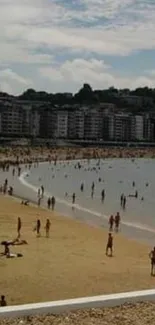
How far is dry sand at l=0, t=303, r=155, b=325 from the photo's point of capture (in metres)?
9.03

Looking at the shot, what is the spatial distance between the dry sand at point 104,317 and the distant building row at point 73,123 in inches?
5727

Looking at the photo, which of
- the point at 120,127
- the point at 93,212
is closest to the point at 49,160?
the point at 93,212

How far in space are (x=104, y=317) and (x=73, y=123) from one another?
168090 millimetres

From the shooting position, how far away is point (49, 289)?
1691 centimetres

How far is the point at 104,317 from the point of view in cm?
936

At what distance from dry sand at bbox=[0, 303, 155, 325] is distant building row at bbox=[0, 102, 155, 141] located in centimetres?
14546

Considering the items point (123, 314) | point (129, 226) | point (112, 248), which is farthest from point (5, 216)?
point (123, 314)

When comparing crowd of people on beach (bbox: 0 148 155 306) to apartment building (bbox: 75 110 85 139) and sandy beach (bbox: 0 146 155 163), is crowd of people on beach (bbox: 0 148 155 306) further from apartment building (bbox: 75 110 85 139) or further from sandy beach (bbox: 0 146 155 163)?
apartment building (bbox: 75 110 85 139)

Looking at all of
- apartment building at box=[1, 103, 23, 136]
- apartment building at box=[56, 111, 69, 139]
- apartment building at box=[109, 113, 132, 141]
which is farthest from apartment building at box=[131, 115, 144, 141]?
apartment building at box=[1, 103, 23, 136]

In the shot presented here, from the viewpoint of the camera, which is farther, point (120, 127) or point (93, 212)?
point (120, 127)

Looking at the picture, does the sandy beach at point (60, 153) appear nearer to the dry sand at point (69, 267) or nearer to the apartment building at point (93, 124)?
the apartment building at point (93, 124)

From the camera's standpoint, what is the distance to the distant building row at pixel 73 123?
164500mm

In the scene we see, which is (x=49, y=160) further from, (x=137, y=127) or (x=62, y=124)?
(x=137, y=127)

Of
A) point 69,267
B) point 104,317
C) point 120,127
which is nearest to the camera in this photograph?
point 104,317
